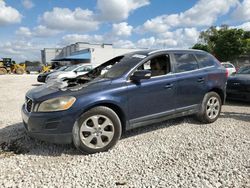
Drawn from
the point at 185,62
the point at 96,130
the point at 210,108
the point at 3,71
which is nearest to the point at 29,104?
the point at 96,130

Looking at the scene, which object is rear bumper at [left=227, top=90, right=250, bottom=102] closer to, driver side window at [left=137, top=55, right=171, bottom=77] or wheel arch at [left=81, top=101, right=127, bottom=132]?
driver side window at [left=137, top=55, right=171, bottom=77]

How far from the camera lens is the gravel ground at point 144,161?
9.32ft

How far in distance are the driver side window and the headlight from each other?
165cm

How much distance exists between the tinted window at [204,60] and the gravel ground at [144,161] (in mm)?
1360

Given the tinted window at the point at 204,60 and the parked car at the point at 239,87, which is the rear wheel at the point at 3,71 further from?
the tinted window at the point at 204,60

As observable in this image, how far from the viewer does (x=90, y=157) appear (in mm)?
3488

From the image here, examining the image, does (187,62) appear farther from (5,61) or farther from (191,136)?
(5,61)

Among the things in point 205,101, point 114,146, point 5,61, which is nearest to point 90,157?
point 114,146

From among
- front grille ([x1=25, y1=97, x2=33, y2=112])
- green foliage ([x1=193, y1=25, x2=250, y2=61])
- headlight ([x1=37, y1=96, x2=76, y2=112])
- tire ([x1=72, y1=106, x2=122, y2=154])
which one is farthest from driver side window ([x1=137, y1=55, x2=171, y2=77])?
green foliage ([x1=193, y1=25, x2=250, y2=61])

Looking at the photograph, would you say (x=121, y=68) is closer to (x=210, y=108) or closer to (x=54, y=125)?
(x=54, y=125)

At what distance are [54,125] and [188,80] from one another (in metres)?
2.68

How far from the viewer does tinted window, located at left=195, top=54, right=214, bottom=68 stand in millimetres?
5039

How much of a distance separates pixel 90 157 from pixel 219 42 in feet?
128

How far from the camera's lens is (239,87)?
7.11 meters
